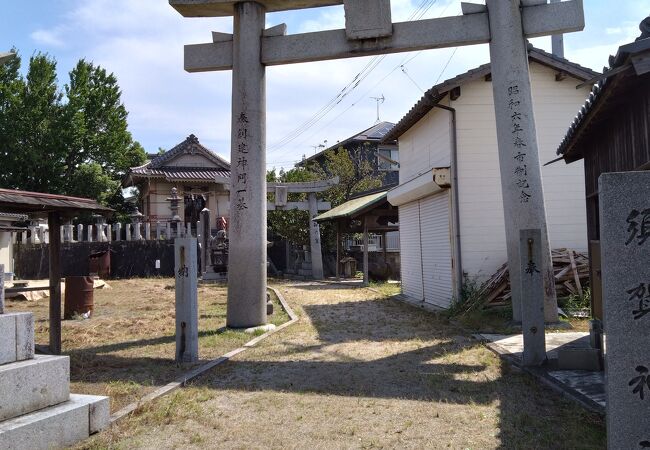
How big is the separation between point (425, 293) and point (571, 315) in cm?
502

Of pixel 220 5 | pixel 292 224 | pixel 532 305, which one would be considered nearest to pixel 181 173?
pixel 292 224

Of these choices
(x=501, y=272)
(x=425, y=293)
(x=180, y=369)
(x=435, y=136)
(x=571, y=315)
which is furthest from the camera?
(x=425, y=293)

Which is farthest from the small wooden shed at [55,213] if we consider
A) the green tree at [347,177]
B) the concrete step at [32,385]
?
the green tree at [347,177]

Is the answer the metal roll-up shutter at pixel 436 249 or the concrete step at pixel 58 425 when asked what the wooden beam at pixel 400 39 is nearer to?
the metal roll-up shutter at pixel 436 249

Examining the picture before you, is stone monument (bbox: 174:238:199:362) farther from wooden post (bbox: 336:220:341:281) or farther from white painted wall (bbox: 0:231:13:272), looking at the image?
wooden post (bbox: 336:220:341:281)

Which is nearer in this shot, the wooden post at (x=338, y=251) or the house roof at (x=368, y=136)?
the wooden post at (x=338, y=251)

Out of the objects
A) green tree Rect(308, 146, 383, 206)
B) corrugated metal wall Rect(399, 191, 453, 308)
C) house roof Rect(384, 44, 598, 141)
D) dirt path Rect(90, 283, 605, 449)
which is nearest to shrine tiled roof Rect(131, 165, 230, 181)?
green tree Rect(308, 146, 383, 206)

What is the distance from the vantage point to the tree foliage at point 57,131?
85.8 feet

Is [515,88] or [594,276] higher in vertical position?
[515,88]

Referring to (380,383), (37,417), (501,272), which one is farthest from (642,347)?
(501,272)

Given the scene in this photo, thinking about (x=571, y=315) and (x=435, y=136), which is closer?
(x=571, y=315)

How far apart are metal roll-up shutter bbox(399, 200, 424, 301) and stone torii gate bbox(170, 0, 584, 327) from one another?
6058 millimetres

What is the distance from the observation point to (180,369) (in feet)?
23.3

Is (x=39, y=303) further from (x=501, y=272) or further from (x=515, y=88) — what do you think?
(x=515, y=88)
